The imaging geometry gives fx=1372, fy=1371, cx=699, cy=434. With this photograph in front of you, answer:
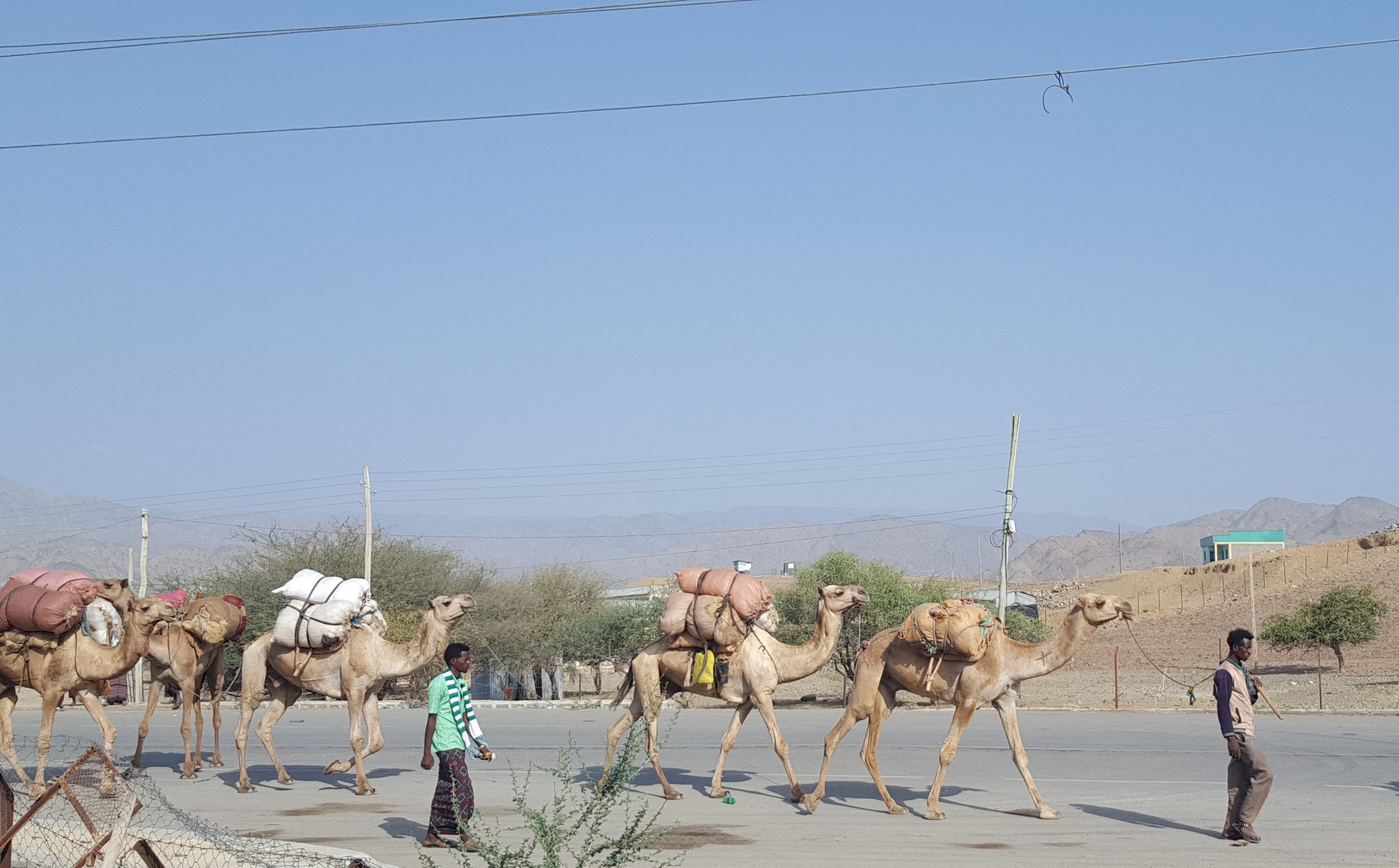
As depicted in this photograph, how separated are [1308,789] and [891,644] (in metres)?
5.74

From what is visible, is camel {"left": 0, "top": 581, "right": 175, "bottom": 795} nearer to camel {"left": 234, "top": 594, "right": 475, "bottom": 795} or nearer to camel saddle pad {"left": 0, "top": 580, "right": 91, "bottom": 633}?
camel saddle pad {"left": 0, "top": 580, "right": 91, "bottom": 633}

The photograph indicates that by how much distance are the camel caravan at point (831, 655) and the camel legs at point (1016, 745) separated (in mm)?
16

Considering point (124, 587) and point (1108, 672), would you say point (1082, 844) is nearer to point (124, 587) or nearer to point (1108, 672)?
point (124, 587)

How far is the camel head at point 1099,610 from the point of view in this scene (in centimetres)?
1429

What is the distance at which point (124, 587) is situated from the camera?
17344 mm

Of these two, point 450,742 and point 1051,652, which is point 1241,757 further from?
point 450,742

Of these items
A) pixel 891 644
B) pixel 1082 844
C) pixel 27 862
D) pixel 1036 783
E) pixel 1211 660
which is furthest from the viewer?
Answer: pixel 1211 660

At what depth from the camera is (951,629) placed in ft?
47.4

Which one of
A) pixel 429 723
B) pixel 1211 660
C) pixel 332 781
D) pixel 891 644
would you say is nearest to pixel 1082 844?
pixel 891 644

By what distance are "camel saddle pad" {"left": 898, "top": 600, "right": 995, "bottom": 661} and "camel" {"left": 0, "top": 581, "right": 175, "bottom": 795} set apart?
9.09m

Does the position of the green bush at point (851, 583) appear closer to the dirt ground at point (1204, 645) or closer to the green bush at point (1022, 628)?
the dirt ground at point (1204, 645)

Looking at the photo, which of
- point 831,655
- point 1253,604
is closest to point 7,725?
point 831,655

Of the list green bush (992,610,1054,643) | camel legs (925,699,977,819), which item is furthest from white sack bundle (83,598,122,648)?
green bush (992,610,1054,643)

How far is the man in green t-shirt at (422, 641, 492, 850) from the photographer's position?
12.6 metres
